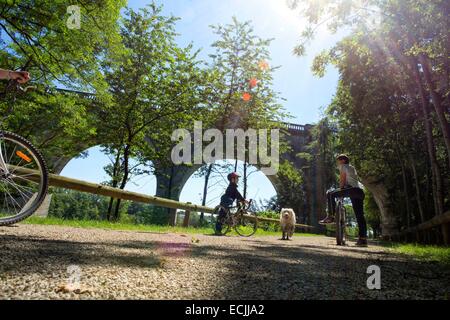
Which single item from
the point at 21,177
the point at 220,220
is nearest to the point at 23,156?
the point at 21,177

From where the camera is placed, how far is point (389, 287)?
235cm

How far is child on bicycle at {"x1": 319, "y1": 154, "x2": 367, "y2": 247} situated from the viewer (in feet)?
22.2

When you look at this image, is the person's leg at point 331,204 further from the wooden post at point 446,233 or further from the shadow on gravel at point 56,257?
the shadow on gravel at point 56,257

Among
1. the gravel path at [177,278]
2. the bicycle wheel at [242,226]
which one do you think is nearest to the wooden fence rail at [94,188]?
the gravel path at [177,278]

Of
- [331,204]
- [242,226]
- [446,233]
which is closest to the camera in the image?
[446,233]

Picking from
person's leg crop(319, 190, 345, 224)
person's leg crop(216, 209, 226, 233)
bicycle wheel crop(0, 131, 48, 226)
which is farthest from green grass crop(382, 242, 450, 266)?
person's leg crop(216, 209, 226, 233)

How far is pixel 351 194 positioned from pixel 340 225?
88 centimetres

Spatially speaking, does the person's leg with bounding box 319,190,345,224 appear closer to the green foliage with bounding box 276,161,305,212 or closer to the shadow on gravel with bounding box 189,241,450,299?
the shadow on gravel with bounding box 189,241,450,299

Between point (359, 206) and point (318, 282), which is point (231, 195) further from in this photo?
point (318, 282)

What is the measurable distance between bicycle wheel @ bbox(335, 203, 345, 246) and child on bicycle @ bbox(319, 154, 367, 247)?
0.42ft

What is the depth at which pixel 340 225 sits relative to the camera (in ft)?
23.8

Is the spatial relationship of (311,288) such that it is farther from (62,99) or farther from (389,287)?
(62,99)

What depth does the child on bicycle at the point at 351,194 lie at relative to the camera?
6781 millimetres
